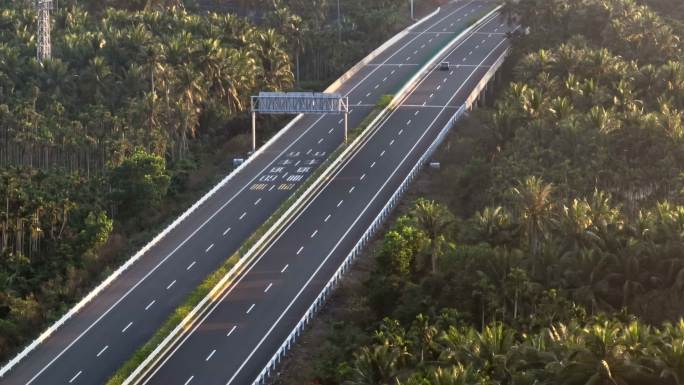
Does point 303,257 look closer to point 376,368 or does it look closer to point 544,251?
point 544,251

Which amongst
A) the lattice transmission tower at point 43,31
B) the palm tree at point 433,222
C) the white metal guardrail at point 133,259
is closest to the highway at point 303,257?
the palm tree at point 433,222

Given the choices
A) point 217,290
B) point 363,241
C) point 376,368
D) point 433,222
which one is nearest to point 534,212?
point 433,222

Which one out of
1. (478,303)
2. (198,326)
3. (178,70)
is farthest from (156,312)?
(178,70)

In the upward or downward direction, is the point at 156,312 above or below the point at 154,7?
below

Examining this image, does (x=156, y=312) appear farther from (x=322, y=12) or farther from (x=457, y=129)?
(x=322, y=12)

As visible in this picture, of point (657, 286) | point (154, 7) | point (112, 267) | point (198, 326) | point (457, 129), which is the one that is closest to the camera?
point (657, 286)

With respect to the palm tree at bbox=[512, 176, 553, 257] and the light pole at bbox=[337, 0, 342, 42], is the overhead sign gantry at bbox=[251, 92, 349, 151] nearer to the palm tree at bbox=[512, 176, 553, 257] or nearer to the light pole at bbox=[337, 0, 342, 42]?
the palm tree at bbox=[512, 176, 553, 257]

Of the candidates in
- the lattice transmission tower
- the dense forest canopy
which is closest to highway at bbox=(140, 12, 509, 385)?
the dense forest canopy
